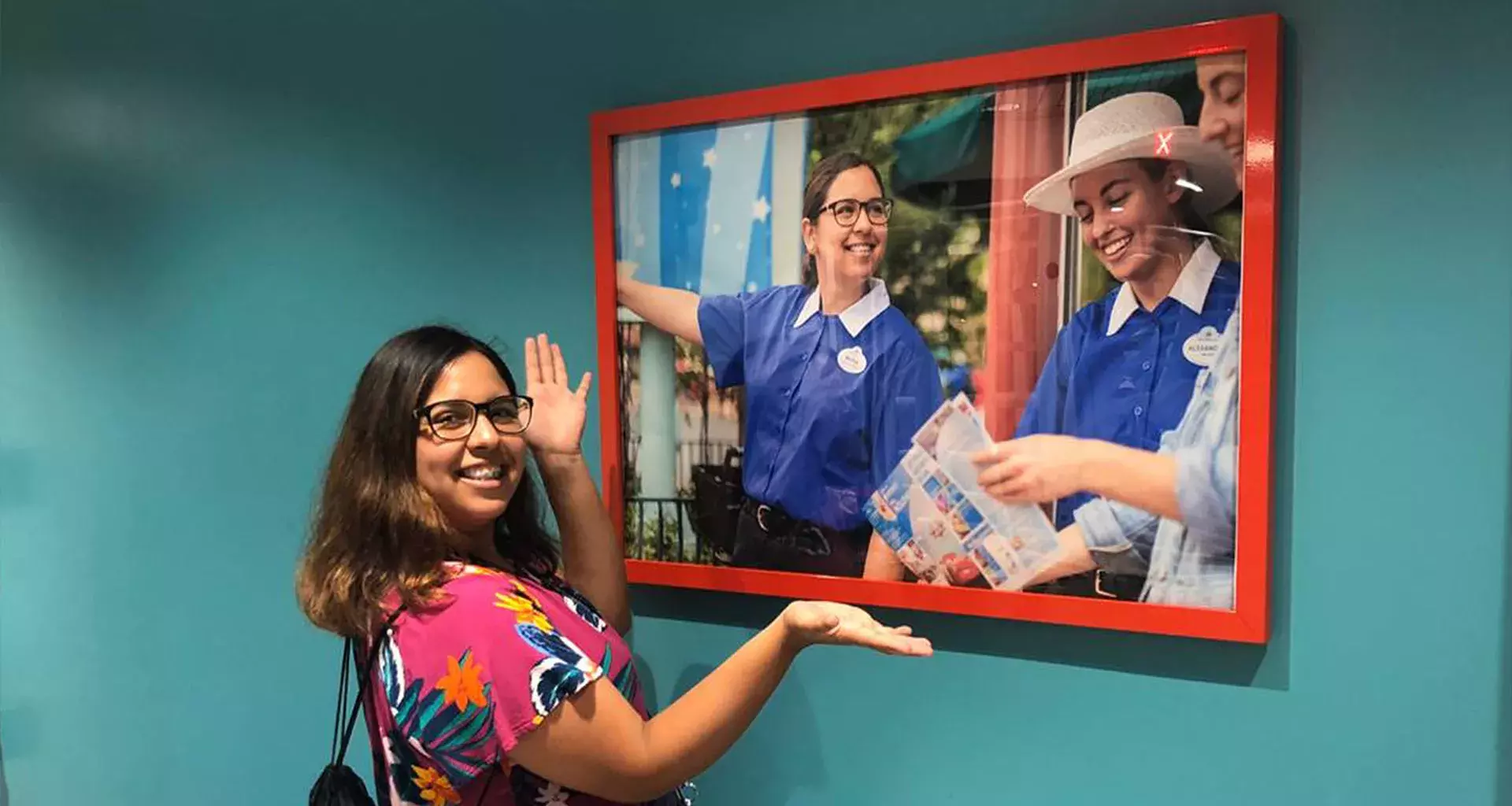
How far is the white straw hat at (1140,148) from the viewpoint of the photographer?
101cm

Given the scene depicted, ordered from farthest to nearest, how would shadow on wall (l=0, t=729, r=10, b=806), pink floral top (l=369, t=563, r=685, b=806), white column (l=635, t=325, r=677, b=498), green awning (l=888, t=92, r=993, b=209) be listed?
shadow on wall (l=0, t=729, r=10, b=806), white column (l=635, t=325, r=677, b=498), green awning (l=888, t=92, r=993, b=209), pink floral top (l=369, t=563, r=685, b=806)

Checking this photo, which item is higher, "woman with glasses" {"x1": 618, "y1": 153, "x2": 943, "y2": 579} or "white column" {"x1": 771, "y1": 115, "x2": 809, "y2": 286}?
"white column" {"x1": 771, "y1": 115, "x2": 809, "y2": 286}

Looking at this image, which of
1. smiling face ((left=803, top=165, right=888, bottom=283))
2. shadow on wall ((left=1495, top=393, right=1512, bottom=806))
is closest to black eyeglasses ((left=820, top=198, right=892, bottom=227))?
smiling face ((left=803, top=165, right=888, bottom=283))

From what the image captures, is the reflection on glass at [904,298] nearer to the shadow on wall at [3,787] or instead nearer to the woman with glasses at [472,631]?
the woman with glasses at [472,631]

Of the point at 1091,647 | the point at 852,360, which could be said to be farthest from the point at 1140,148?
the point at 1091,647

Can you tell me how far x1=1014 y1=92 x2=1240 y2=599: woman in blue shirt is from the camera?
3.36 ft

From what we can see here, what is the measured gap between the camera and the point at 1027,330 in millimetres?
1118

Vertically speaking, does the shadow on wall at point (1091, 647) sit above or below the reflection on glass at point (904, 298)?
below

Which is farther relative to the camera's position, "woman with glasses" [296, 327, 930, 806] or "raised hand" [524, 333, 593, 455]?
"raised hand" [524, 333, 593, 455]

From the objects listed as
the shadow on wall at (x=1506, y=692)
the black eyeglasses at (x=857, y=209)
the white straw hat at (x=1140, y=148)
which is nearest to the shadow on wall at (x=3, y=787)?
the black eyeglasses at (x=857, y=209)

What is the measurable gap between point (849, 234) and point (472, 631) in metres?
0.67

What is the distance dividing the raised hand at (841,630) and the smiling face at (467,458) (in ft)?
1.24

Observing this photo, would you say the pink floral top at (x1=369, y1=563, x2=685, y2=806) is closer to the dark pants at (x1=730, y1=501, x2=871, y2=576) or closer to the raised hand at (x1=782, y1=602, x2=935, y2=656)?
the raised hand at (x1=782, y1=602, x2=935, y2=656)

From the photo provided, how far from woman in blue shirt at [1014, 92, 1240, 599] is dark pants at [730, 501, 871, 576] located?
28 cm
